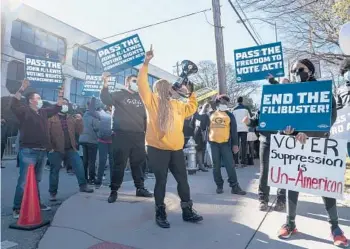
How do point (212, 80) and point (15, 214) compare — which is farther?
point (212, 80)

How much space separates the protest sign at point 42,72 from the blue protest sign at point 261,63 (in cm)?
477

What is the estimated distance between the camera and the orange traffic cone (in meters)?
4.04

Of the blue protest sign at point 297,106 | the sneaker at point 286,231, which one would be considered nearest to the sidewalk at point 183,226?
the sneaker at point 286,231

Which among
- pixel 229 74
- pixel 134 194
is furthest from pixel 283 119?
pixel 229 74

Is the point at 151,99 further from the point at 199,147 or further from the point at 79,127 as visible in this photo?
the point at 199,147

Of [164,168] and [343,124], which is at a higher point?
[343,124]

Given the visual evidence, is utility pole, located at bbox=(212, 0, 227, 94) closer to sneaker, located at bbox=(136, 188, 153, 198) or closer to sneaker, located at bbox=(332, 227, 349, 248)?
sneaker, located at bbox=(136, 188, 153, 198)

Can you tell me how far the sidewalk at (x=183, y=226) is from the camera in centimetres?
335

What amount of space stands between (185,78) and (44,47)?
21.6m

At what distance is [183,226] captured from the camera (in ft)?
12.6

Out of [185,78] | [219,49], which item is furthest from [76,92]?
[185,78]

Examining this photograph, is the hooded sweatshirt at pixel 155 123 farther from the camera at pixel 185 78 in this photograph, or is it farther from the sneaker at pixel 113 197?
the sneaker at pixel 113 197

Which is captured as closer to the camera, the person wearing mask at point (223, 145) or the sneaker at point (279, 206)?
the sneaker at point (279, 206)

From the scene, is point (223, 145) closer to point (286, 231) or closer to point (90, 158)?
point (286, 231)
